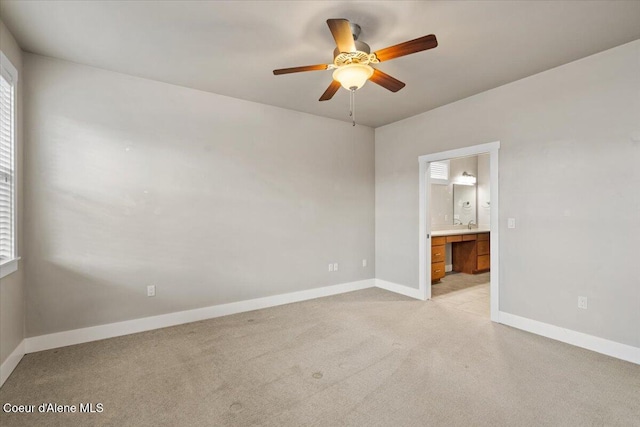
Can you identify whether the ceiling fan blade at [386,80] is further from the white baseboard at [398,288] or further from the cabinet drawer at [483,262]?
the cabinet drawer at [483,262]

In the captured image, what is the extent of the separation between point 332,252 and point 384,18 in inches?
124

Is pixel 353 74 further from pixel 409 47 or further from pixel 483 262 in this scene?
pixel 483 262

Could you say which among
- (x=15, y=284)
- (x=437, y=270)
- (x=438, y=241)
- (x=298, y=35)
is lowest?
(x=437, y=270)

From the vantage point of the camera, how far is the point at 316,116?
4.43 m

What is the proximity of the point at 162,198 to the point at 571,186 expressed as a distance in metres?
4.16

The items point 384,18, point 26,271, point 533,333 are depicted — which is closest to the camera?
point 384,18

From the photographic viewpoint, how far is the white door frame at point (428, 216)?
3424mm

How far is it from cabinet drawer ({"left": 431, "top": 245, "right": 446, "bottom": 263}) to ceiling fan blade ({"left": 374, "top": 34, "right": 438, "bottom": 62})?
3.56 meters

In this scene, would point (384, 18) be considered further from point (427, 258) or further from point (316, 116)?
point (427, 258)

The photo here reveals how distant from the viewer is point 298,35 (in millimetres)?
2396

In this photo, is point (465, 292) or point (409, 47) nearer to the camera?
point (409, 47)

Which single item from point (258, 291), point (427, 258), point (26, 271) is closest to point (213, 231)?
point (258, 291)

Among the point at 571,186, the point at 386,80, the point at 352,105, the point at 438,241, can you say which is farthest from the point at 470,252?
the point at 386,80

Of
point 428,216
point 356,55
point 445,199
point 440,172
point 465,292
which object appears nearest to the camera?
point 356,55
